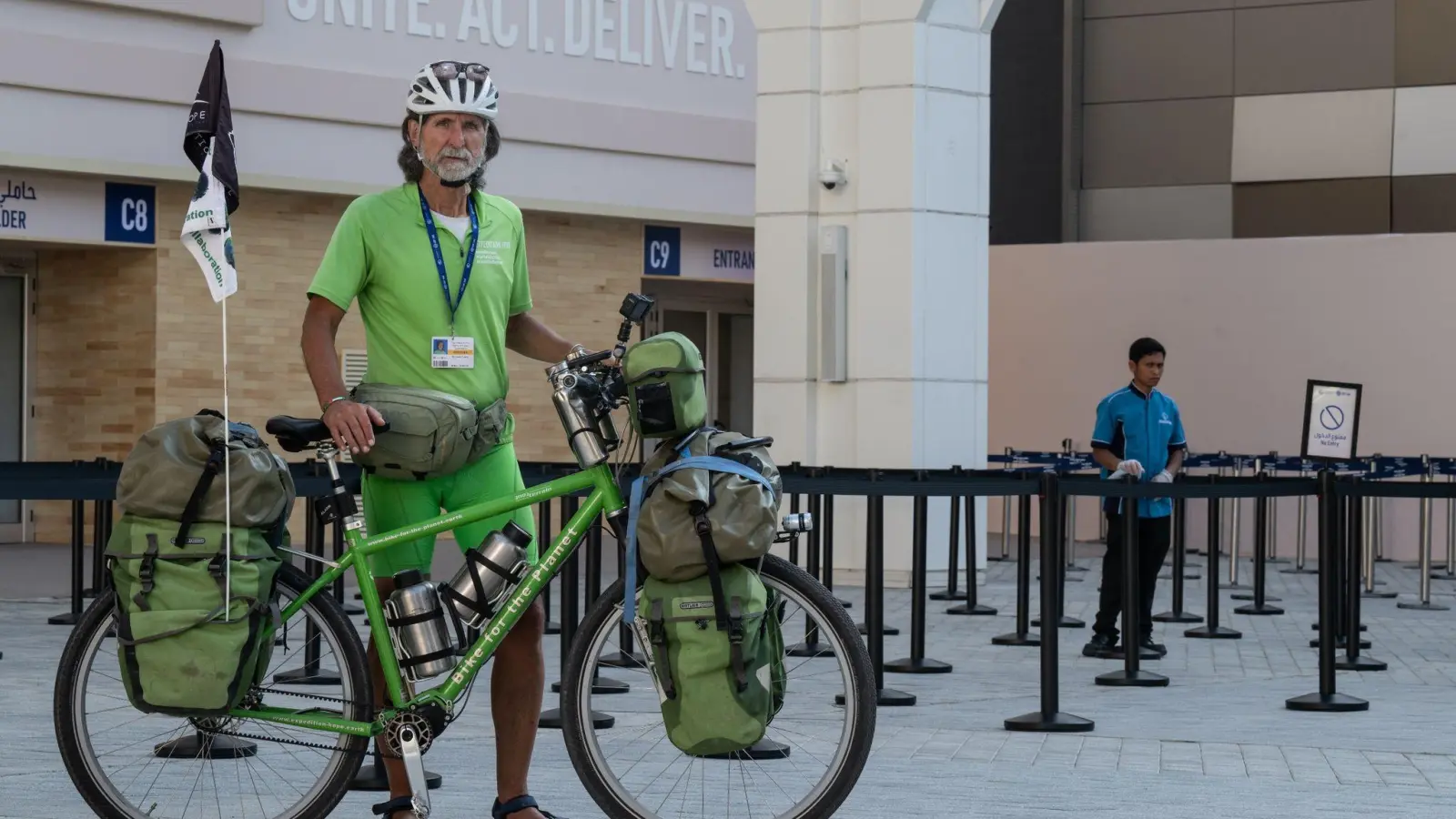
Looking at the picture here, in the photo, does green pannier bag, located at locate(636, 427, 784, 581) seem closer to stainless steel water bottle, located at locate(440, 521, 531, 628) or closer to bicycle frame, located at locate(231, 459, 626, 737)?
bicycle frame, located at locate(231, 459, 626, 737)

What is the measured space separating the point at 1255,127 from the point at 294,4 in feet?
32.3

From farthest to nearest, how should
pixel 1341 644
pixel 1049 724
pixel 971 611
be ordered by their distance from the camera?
pixel 971 611
pixel 1341 644
pixel 1049 724

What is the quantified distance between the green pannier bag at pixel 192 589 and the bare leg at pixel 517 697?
0.58 m

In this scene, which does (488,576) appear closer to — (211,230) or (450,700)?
(450,700)

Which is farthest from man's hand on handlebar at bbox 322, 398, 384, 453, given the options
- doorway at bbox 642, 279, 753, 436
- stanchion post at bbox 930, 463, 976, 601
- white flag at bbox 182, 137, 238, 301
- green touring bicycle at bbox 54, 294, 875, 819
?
doorway at bbox 642, 279, 753, 436

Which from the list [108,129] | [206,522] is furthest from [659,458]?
[108,129]

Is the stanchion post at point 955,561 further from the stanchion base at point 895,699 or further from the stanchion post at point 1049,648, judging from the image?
the stanchion post at point 1049,648

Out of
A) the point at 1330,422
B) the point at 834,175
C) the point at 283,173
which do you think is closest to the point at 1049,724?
the point at 834,175

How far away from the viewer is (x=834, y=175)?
16.2 metres

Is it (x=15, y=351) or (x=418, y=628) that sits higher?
(x=15, y=351)

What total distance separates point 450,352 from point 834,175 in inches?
431

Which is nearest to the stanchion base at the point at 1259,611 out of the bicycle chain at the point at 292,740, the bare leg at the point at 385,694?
the bare leg at the point at 385,694

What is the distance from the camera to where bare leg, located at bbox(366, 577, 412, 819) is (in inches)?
215

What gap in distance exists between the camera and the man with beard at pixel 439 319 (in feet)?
17.9
